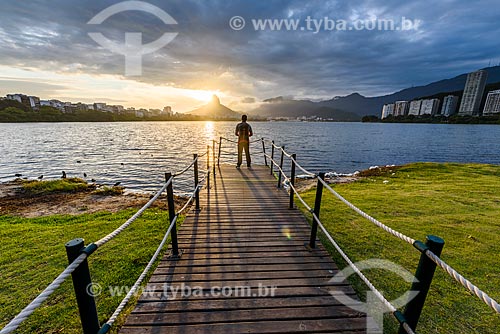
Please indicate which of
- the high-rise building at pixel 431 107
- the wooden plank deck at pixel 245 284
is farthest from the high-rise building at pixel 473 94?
the wooden plank deck at pixel 245 284

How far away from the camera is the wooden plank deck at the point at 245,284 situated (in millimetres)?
2420

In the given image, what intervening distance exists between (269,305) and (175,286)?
1267 millimetres

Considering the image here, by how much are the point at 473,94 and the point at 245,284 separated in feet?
597

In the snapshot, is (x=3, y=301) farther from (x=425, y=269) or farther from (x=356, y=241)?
(x=356, y=241)

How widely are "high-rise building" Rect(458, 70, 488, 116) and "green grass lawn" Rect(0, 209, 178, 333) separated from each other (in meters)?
171

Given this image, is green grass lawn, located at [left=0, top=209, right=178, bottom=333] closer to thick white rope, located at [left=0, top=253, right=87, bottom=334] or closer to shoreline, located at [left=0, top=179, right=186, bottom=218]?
thick white rope, located at [left=0, top=253, right=87, bottom=334]

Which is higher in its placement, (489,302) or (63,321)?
(489,302)

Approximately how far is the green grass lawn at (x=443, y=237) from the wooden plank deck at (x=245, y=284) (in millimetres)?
623

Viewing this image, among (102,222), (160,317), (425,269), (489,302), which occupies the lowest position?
(102,222)

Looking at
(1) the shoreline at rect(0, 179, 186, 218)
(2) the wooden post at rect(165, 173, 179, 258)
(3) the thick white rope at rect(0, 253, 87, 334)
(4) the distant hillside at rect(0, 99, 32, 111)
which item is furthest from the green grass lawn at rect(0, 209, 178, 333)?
(4) the distant hillside at rect(0, 99, 32, 111)

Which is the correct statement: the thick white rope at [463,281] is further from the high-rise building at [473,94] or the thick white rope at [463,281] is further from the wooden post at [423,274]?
the high-rise building at [473,94]

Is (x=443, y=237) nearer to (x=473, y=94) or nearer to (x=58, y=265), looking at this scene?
(x=58, y=265)

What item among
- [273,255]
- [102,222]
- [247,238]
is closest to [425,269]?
[273,255]

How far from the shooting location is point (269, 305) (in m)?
2.66
